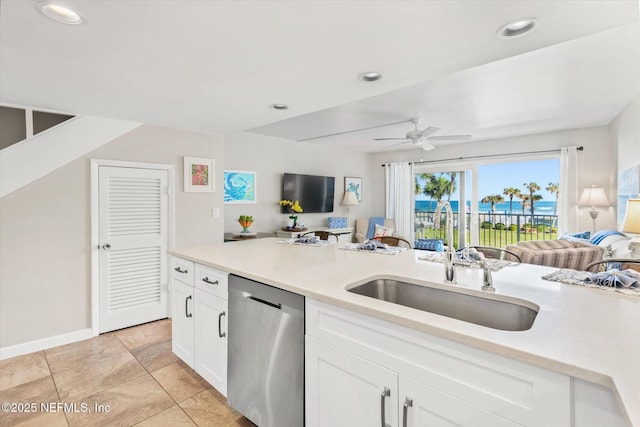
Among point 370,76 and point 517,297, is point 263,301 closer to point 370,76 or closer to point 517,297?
point 517,297

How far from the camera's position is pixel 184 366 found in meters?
2.59

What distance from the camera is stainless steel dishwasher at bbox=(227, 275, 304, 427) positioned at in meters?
1.52

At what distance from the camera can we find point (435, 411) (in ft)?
3.41

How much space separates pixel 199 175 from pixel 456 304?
128 inches

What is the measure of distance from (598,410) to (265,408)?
4.70 ft

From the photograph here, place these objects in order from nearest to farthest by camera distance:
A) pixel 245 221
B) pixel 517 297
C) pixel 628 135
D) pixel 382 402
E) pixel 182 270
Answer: pixel 382 402, pixel 517 297, pixel 182 270, pixel 628 135, pixel 245 221

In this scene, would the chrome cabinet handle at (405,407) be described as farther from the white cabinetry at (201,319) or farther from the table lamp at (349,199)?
the table lamp at (349,199)

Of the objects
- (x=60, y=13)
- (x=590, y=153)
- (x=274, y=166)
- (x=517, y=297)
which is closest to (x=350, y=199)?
(x=274, y=166)

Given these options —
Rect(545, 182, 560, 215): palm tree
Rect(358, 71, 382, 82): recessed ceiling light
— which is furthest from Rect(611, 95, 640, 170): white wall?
Rect(358, 71, 382, 82): recessed ceiling light

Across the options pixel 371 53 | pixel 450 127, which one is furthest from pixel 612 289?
pixel 450 127

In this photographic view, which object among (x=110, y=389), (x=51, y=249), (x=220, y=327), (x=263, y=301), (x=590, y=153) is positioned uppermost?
(x=590, y=153)

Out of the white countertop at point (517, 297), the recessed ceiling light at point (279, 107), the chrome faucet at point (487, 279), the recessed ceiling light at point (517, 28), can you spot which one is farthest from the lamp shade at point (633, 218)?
the recessed ceiling light at point (279, 107)

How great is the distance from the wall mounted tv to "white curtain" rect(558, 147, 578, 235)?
3.79 meters

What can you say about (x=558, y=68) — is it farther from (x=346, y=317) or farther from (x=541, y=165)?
(x=541, y=165)
